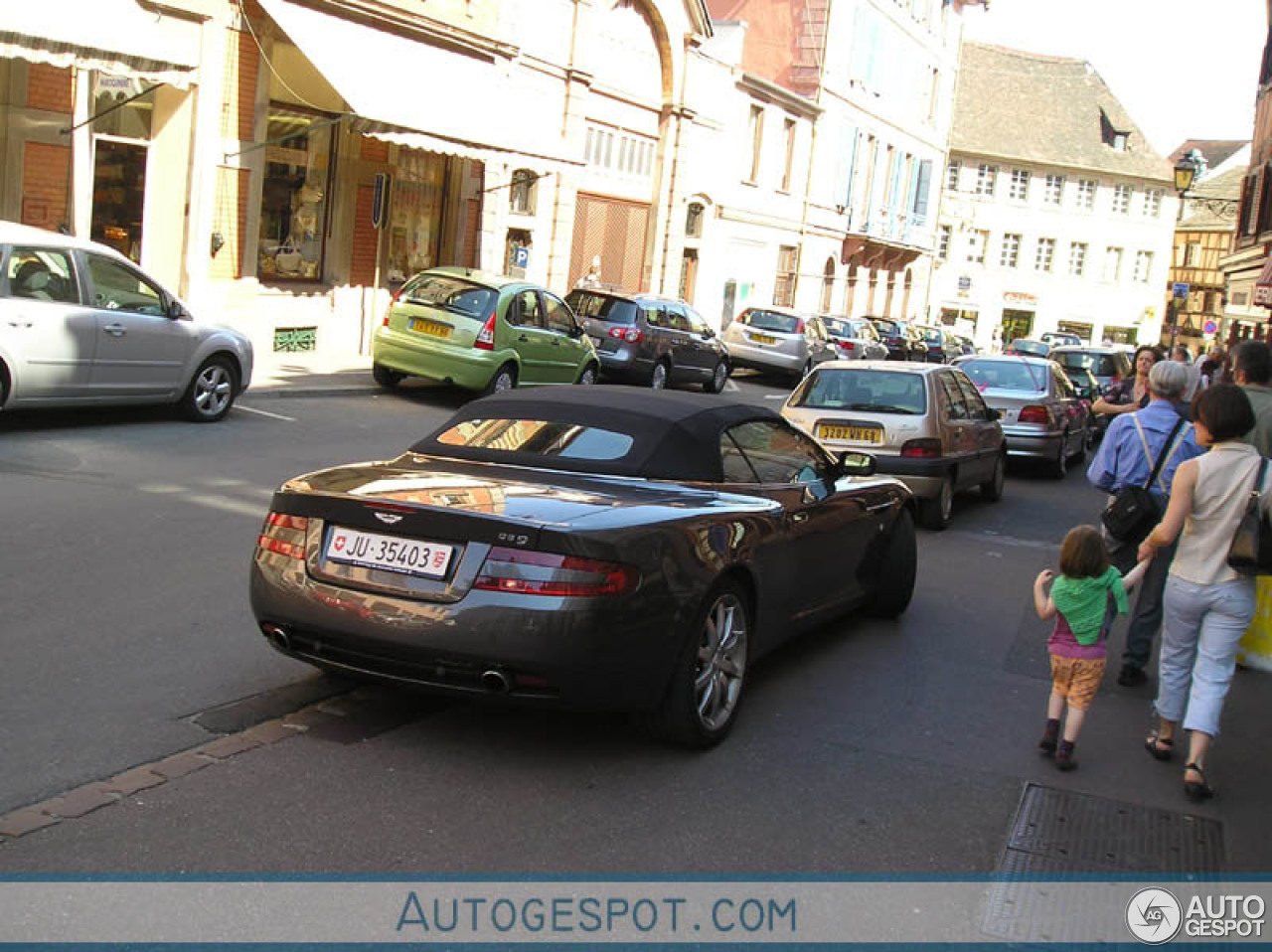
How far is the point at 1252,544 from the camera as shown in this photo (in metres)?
5.74

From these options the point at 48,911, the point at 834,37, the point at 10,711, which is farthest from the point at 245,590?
the point at 834,37

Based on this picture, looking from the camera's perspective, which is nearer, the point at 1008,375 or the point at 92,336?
the point at 92,336

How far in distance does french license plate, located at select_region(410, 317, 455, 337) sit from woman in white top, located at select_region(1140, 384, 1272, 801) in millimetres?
13100

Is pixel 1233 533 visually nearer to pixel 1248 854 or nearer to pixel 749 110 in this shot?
pixel 1248 854

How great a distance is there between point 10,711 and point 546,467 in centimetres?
236

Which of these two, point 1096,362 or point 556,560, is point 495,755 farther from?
point 1096,362

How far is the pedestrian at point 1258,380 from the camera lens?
295 inches

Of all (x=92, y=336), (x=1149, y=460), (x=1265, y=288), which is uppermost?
(x=1265, y=288)

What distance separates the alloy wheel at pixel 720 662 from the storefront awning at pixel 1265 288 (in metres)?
22.2

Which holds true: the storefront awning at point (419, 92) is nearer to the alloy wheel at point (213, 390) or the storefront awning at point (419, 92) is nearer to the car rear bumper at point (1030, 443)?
the alloy wheel at point (213, 390)

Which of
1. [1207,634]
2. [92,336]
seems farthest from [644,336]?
[1207,634]

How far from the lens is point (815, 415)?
12.5 m

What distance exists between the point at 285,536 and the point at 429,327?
42.1 feet

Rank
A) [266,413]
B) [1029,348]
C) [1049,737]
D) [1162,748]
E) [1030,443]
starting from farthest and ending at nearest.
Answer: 1. [1029,348]
2. [1030,443]
3. [266,413]
4. [1162,748]
5. [1049,737]
